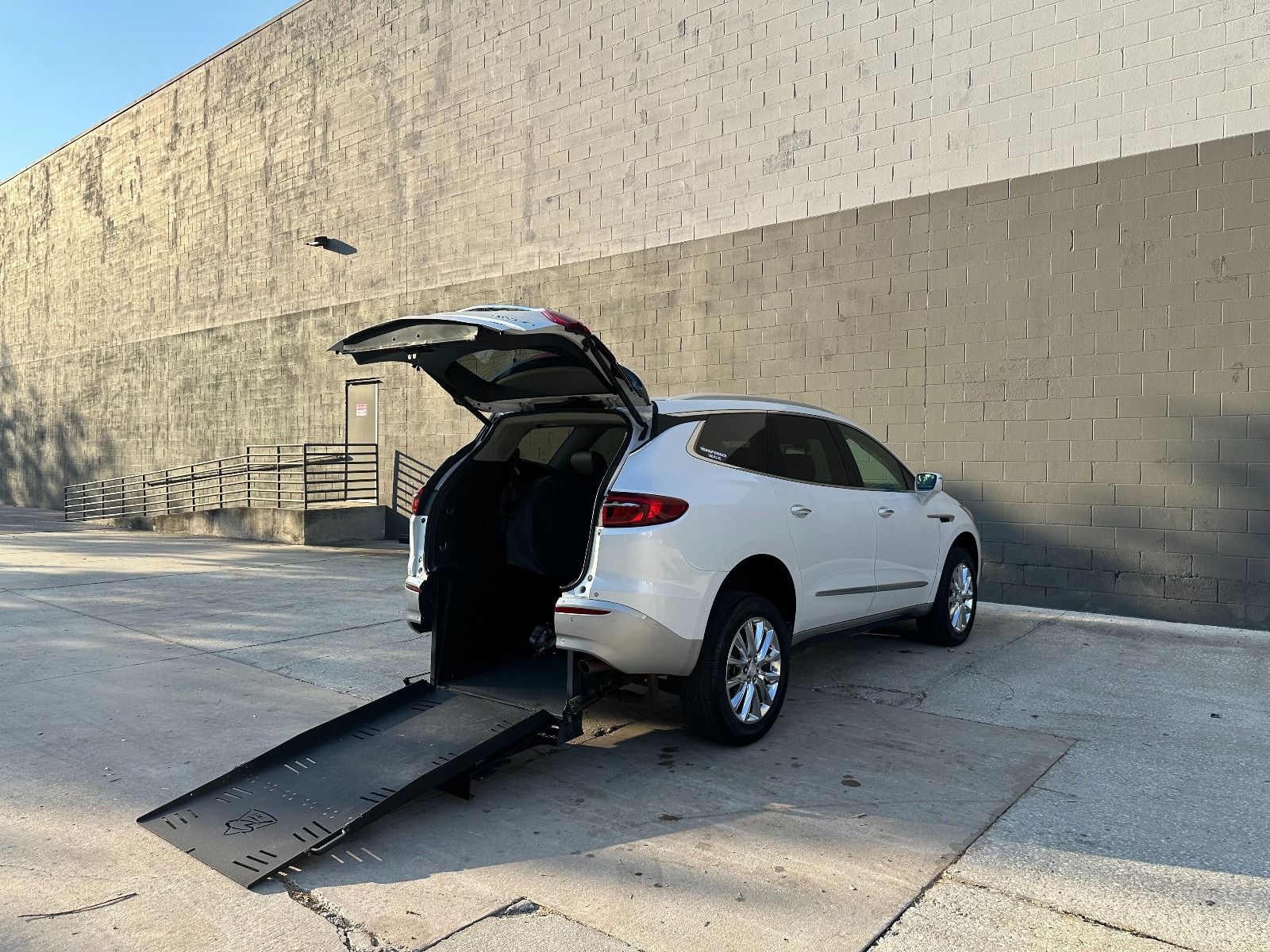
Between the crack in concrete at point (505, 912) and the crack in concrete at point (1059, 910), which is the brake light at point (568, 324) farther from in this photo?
the crack in concrete at point (1059, 910)

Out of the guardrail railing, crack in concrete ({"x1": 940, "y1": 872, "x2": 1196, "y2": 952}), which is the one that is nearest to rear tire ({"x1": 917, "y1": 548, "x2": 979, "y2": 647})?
crack in concrete ({"x1": 940, "y1": 872, "x2": 1196, "y2": 952})

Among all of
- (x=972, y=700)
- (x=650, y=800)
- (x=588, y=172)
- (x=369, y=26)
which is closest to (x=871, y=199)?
Answer: (x=588, y=172)

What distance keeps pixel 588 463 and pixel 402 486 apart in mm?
11076

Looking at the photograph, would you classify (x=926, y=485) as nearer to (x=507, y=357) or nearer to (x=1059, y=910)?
(x=507, y=357)

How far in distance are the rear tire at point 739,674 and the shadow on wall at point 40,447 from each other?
21.7 metres

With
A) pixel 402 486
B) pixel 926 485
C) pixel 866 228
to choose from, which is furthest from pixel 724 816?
pixel 402 486

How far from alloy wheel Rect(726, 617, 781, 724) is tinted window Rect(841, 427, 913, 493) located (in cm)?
154

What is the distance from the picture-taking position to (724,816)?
3895mm

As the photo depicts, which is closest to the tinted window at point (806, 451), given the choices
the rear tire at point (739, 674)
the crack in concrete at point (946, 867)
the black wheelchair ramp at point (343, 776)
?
the rear tire at point (739, 674)

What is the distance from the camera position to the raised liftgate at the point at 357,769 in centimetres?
352

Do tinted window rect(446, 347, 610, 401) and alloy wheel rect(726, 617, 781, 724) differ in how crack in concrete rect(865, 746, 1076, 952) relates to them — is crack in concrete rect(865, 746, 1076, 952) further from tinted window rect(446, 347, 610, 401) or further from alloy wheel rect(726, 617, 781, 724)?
tinted window rect(446, 347, 610, 401)

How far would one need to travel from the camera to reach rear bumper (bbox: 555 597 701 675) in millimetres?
4246

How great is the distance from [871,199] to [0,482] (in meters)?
26.4

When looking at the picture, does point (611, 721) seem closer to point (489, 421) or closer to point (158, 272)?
point (489, 421)
